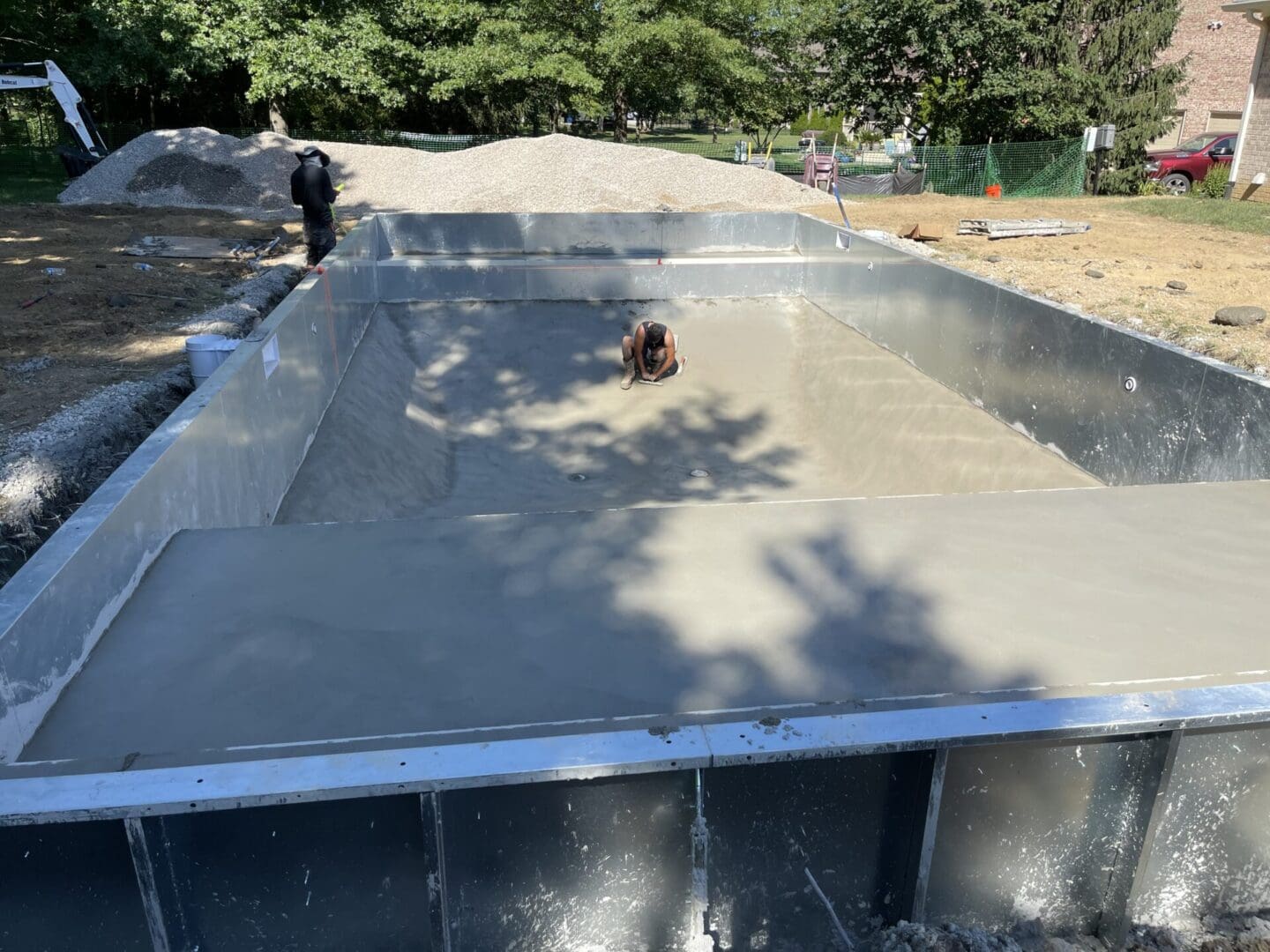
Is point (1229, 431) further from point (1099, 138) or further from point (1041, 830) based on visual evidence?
point (1099, 138)

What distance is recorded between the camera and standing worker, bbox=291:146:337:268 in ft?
40.7

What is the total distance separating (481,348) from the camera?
12.9 meters

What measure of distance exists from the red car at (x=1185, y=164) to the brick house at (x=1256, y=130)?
13.1 feet

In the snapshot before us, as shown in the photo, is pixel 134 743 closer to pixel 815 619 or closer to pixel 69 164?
pixel 815 619

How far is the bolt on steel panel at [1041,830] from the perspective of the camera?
2646mm

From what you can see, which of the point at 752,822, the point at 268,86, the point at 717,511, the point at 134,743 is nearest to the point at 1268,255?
the point at 717,511

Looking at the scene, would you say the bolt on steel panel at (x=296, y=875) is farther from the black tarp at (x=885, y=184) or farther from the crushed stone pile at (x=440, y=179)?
the black tarp at (x=885, y=184)

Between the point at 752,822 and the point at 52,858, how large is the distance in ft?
5.90

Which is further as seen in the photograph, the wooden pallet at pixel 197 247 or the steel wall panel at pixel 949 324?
the wooden pallet at pixel 197 247

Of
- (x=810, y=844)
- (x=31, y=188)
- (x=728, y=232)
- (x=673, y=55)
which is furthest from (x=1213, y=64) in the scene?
(x=810, y=844)

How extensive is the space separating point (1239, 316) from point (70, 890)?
1084 centimetres

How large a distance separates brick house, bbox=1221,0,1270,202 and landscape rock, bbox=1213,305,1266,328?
1477 cm

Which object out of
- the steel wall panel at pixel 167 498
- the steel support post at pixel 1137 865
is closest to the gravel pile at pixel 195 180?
the steel wall panel at pixel 167 498

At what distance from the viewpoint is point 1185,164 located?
26766 millimetres
